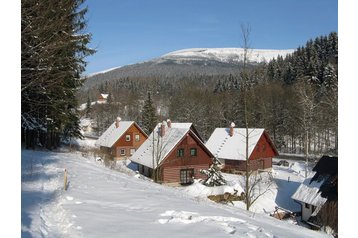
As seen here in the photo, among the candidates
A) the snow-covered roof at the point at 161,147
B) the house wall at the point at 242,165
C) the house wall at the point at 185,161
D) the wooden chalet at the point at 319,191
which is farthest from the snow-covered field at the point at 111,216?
the house wall at the point at 242,165

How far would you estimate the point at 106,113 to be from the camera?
7681 cm

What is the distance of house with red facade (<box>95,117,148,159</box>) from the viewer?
4109 centimetres

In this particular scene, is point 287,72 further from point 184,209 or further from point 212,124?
point 184,209

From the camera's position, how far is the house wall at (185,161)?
27281mm

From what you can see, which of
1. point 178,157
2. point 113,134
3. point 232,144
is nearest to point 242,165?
point 232,144

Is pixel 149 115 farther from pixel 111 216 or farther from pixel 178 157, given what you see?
pixel 111 216

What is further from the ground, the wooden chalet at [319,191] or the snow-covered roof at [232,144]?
the snow-covered roof at [232,144]

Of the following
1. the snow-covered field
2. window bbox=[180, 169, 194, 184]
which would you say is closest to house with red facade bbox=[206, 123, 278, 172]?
window bbox=[180, 169, 194, 184]

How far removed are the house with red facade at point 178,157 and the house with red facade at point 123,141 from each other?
1225 cm

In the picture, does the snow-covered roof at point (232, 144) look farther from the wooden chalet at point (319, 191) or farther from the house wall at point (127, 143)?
the wooden chalet at point (319, 191)

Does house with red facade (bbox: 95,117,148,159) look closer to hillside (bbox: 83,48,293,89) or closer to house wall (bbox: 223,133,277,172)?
house wall (bbox: 223,133,277,172)

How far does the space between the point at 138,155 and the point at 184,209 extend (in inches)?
893
